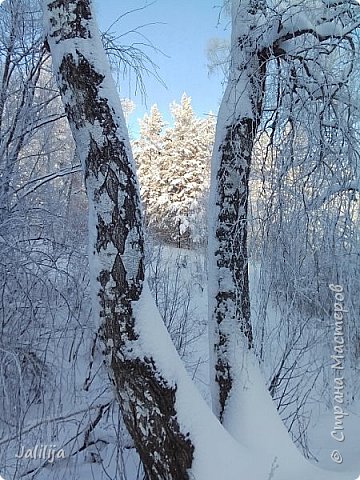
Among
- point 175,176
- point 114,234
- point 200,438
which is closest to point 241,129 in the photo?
point 114,234

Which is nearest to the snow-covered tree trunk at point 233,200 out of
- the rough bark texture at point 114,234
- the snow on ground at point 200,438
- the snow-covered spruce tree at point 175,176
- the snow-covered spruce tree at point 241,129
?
the snow-covered spruce tree at point 241,129

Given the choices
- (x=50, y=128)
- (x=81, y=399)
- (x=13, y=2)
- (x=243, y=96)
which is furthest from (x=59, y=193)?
(x=243, y=96)

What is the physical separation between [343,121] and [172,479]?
1.85 metres

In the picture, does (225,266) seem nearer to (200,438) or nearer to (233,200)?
(233,200)

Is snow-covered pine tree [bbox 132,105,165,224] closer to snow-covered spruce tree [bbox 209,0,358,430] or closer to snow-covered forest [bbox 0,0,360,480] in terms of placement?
snow-covered forest [bbox 0,0,360,480]

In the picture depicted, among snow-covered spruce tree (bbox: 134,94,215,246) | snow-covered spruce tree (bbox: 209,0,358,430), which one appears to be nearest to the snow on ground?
snow-covered spruce tree (bbox: 209,0,358,430)

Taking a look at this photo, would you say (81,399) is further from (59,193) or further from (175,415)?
(59,193)

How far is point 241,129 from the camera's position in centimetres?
266

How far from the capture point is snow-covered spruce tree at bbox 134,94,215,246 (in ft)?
36.8

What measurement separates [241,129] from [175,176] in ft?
32.5

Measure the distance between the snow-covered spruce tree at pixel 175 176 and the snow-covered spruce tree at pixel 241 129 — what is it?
808 centimetres

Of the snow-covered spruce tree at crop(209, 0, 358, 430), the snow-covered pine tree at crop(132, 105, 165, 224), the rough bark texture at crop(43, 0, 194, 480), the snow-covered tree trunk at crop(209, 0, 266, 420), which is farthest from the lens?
the snow-covered pine tree at crop(132, 105, 165, 224)

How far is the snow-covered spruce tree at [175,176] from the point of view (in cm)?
1122

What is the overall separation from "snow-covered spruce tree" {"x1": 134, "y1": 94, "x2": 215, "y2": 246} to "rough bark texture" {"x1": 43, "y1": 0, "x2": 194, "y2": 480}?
339 inches
